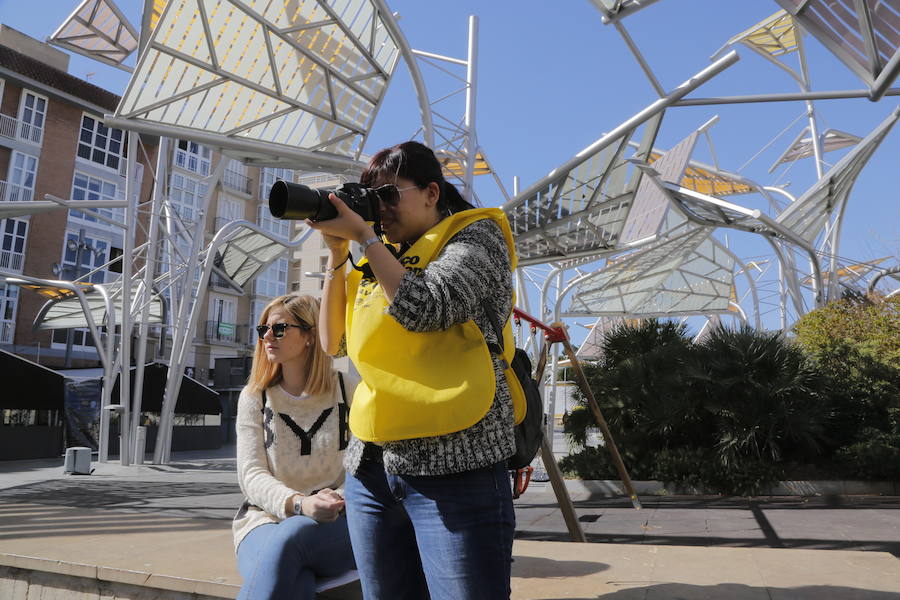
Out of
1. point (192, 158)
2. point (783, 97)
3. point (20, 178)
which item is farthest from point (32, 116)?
point (783, 97)

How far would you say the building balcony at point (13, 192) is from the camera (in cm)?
3225

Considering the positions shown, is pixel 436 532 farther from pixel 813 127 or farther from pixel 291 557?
pixel 813 127

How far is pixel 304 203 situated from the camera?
177 cm

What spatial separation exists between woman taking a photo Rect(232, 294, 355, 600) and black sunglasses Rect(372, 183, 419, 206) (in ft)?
3.90

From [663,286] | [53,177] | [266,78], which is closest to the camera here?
[266,78]

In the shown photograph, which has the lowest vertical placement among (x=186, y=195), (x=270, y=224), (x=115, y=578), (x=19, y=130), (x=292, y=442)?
(x=115, y=578)

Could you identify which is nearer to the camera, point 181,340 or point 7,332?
point 181,340

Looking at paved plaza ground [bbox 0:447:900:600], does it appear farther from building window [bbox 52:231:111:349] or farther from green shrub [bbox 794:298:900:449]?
building window [bbox 52:231:111:349]

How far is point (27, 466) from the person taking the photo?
65.0 feet

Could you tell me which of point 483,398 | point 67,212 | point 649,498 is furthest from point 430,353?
point 67,212

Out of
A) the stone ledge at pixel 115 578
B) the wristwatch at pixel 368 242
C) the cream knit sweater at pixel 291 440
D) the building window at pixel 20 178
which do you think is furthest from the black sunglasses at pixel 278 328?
the building window at pixel 20 178

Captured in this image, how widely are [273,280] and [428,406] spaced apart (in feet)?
174

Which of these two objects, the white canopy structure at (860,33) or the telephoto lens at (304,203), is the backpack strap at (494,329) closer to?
the telephoto lens at (304,203)

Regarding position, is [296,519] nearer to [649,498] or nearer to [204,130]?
[649,498]
